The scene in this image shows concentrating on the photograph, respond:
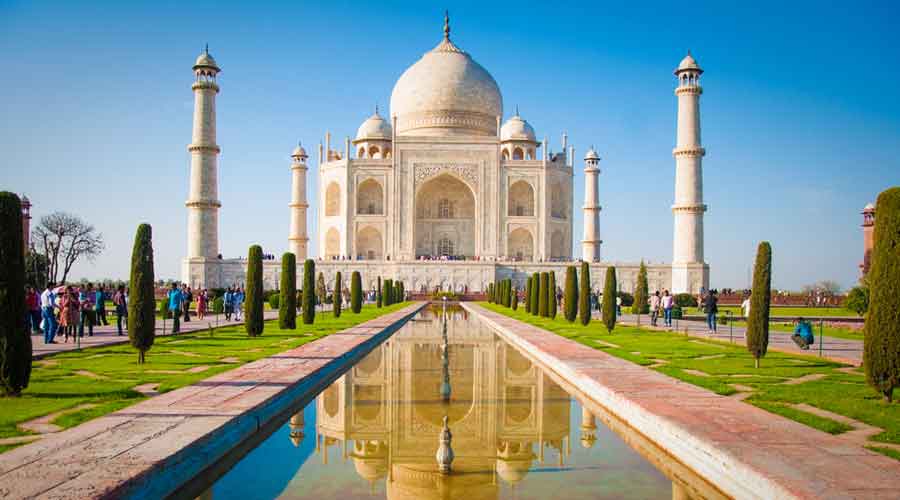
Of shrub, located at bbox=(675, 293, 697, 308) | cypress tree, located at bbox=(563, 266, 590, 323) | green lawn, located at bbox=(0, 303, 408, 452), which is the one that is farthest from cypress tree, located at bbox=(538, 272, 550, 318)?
shrub, located at bbox=(675, 293, 697, 308)

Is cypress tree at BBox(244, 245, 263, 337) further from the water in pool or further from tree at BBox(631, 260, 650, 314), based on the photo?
tree at BBox(631, 260, 650, 314)

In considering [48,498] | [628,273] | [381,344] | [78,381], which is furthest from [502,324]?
[628,273]

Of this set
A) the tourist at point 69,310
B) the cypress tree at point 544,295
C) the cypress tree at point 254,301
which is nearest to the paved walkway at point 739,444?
the cypress tree at point 254,301

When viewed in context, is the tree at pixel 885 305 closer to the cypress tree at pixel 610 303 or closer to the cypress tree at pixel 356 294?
the cypress tree at pixel 610 303

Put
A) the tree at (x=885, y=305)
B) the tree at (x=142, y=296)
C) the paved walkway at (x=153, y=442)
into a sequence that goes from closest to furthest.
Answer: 1. the paved walkway at (x=153, y=442)
2. the tree at (x=885, y=305)
3. the tree at (x=142, y=296)

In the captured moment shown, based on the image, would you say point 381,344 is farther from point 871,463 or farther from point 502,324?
point 871,463
